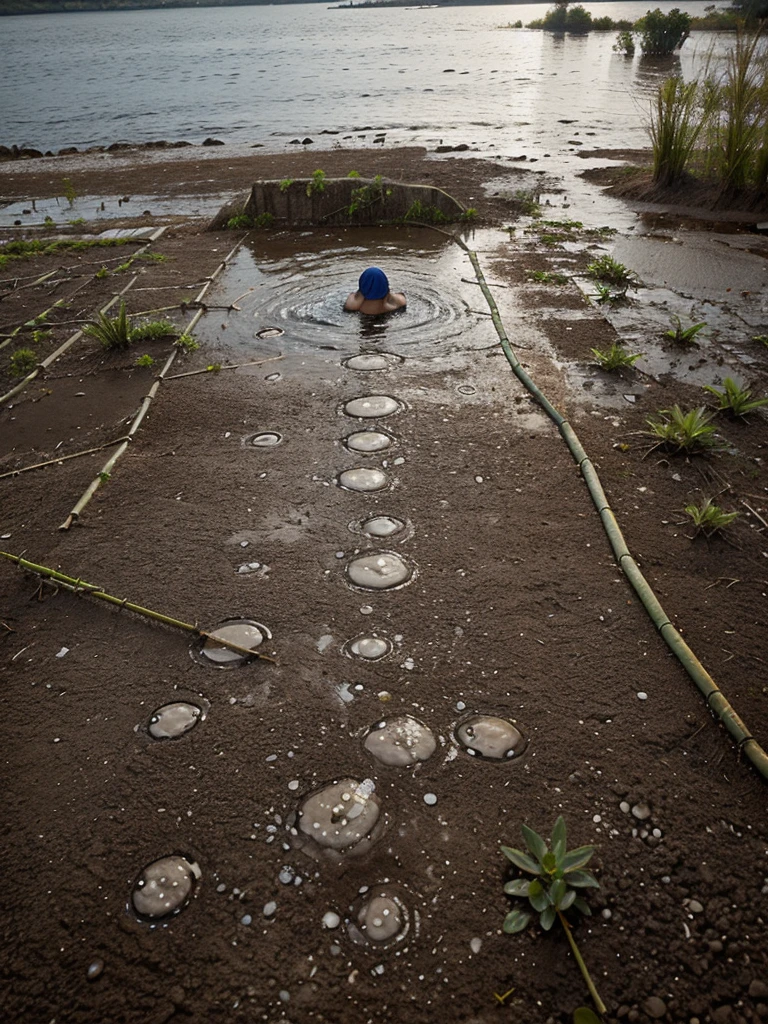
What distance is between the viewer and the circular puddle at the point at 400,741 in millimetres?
2732

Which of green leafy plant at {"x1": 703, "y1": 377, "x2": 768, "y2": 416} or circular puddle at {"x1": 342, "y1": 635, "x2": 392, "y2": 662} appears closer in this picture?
circular puddle at {"x1": 342, "y1": 635, "x2": 392, "y2": 662}

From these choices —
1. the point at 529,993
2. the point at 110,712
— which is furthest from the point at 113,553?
the point at 529,993

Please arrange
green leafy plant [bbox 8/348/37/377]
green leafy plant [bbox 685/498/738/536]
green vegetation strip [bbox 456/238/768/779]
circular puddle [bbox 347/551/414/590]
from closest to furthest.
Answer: green vegetation strip [bbox 456/238/768/779] → circular puddle [bbox 347/551/414/590] → green leafy plant [bbox 685/498/738/536] → green leafy plant [bbox 8/348/37/377]

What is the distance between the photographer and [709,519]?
386 cm

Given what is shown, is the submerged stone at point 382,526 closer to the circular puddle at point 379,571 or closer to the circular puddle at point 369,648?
the circular puddle at point 379,571

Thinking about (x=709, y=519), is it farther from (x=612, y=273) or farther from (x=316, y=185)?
(x=316, y=185)

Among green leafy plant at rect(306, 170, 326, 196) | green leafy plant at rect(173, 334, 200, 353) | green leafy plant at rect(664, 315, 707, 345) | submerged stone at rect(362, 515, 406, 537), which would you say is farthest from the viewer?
green leafy plant at rect(306, 170, 326, 196)

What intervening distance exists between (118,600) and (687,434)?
398cm

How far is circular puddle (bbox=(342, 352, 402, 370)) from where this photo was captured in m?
5.90

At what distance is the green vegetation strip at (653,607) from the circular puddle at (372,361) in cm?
129

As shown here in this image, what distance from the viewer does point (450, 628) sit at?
131 inches

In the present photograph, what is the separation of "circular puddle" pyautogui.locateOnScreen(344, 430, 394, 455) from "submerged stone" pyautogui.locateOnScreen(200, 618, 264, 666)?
184 centimetres

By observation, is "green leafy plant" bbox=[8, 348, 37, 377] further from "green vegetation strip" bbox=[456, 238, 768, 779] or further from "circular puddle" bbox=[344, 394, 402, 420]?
"green vegetation strip" bbox=[456, 238, 768, 779]

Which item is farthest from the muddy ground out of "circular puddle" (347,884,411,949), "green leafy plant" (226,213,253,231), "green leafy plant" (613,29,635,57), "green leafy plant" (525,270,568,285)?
"green leafy plant" (613,29,635,57)
